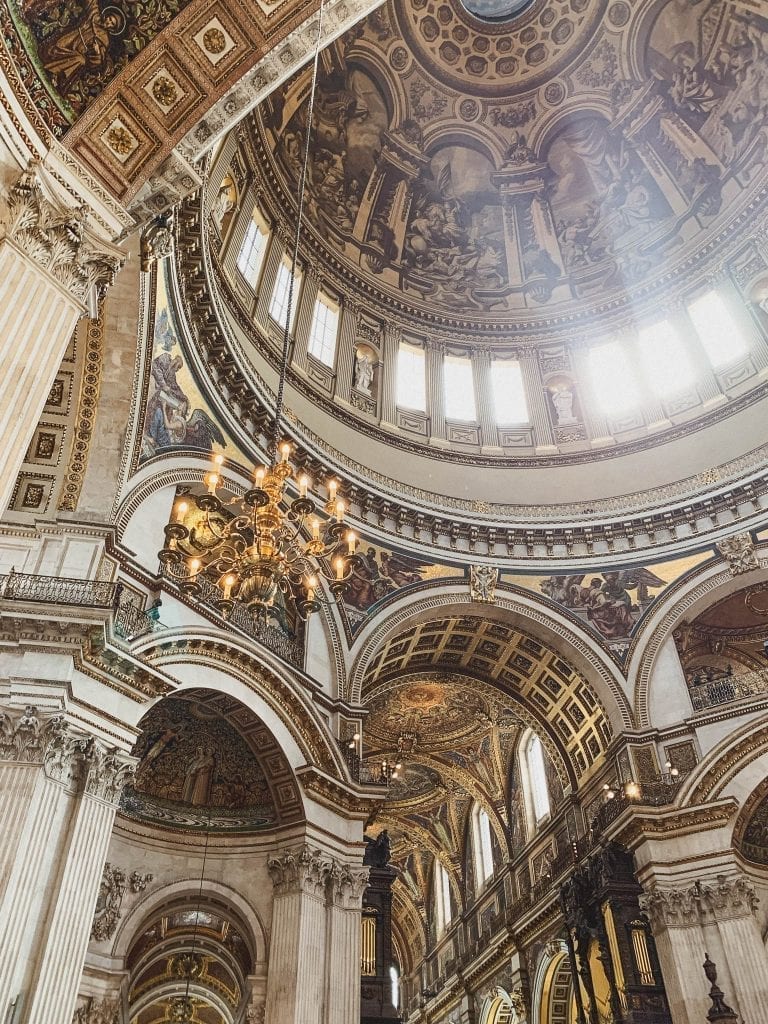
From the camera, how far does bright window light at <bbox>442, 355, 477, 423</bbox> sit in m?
21.0

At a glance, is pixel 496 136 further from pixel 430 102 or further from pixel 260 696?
pixel 260 696

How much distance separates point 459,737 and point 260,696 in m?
10.7

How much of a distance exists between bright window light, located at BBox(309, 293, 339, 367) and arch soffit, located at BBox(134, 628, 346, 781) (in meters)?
8.60

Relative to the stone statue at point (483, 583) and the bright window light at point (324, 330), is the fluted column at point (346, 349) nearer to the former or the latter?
the bright window light at point (324, 330)

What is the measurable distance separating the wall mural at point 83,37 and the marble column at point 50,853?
6687 mm

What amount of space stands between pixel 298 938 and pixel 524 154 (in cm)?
2167

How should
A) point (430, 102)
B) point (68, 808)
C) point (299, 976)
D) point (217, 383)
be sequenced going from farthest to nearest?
point (430, 102)
point (217, 383)
point (299, 976)
point (68, 808)

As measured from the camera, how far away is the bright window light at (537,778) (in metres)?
19.9

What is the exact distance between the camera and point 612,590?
1731cm

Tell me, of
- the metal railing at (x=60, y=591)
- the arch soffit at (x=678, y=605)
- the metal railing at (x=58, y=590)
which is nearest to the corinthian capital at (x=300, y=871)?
the metal railing at (x=60, y=591)

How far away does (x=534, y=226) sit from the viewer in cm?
2423

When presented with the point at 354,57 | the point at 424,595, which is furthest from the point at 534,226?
the point at 424,595

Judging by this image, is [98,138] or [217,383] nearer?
[98,138]

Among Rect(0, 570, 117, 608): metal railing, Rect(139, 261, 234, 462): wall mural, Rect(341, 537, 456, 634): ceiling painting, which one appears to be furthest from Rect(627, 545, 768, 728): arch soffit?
Rect(0, 570, 117, 608): metal railing
